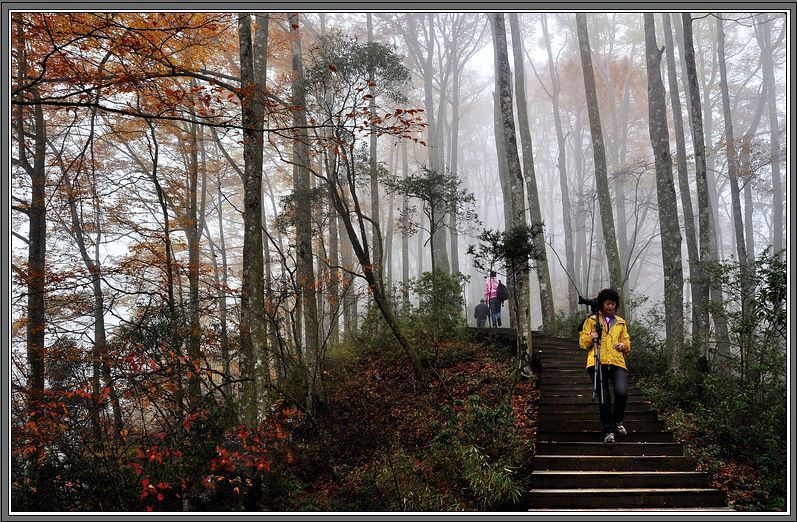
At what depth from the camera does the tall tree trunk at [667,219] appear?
8555 mm

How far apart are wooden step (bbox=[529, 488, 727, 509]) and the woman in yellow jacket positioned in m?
0.82

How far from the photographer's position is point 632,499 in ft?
15.2

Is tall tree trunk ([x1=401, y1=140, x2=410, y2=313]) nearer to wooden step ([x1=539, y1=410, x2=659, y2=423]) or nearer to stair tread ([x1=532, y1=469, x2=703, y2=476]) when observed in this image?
wooden step ([x1=539, y1=410, x2=659, y2=423])

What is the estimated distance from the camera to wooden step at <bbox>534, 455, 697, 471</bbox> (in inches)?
203

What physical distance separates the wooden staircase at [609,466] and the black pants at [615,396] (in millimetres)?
251

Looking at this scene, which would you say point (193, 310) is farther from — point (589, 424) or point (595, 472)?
point (595, 472)

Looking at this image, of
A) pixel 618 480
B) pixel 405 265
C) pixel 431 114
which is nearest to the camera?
pixel 618 480

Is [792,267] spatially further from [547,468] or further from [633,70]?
[633,70]

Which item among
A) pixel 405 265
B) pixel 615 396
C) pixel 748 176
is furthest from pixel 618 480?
pixel 748 176

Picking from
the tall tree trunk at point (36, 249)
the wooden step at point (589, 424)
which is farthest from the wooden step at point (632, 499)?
the tall tree trunk at point (36, 249)

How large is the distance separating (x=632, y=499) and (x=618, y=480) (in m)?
0.27

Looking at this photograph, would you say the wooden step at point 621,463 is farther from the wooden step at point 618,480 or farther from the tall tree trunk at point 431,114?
the tall tree trunk at point 431,114

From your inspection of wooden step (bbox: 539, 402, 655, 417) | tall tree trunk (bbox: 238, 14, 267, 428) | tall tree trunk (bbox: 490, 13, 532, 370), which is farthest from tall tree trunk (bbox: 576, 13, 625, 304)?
tall tree trunk (bbox: 238, 14, 267, 428)
